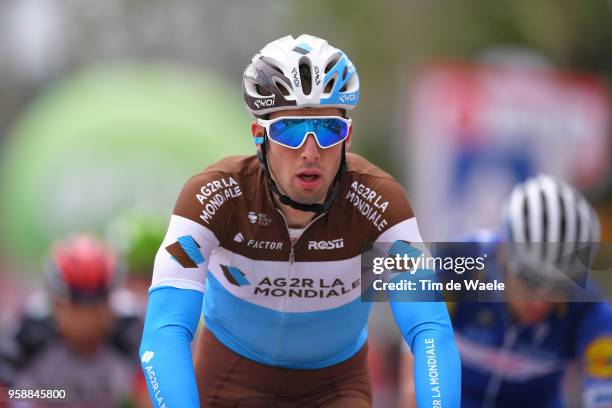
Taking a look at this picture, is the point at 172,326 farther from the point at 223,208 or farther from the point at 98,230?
the point at 98,230

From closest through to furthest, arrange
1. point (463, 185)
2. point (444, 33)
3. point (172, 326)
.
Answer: point (172, 326) → point (463, 185) → point (444, 33)

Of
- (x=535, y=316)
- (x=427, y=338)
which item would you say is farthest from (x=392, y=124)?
(x=427, y=338)

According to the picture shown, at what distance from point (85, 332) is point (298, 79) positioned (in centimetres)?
412

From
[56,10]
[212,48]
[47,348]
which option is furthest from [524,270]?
[56,10]

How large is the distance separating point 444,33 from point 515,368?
16.3 meters

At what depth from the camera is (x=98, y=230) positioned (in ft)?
53.8

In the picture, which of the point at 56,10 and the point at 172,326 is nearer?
the point at 172,326

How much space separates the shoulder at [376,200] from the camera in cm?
471

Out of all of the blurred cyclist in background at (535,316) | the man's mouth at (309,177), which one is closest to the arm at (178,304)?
the man's mouth at (309,177)

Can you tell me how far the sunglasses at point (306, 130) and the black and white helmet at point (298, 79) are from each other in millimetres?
58

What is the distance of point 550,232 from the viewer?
609 cm

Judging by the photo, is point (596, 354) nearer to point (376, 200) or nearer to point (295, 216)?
point (376, 200)

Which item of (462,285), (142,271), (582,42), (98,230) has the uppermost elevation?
(582,42)

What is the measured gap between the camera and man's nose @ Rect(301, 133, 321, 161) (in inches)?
183
